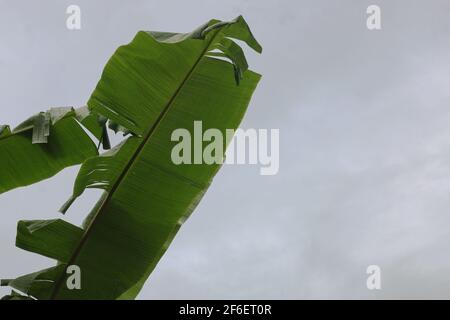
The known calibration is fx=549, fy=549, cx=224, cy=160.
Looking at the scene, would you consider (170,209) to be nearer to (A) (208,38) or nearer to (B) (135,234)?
(B) (135,234)

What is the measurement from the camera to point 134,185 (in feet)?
7.46

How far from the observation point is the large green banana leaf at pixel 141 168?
215 cm

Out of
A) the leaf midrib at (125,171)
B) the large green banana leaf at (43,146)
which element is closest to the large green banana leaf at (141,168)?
the leaf midrib at (125,171)

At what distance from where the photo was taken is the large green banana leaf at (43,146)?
2205mm

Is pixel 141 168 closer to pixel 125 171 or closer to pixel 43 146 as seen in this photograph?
pixel 125 171

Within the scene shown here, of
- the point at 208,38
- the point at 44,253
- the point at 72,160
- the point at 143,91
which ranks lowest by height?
the point at 44,253

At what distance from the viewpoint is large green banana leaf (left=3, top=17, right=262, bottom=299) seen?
2.15m

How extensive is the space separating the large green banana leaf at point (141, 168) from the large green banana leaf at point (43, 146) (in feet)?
0.49

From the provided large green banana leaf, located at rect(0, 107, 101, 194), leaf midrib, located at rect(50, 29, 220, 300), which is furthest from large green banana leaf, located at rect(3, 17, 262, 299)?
large green banana leaf, located at rect(0, 107, 101, 194)

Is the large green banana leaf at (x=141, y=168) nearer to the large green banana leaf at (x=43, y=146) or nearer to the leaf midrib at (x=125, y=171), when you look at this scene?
the leaf midrib at (x=125, y=171)

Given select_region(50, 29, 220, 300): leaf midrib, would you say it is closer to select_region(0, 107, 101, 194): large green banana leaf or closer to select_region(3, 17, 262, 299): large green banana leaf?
select_region(3, 17, 262, 299): large green banana leaf

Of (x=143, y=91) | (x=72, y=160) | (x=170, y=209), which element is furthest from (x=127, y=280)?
(x=143, y=91)

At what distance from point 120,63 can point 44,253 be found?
82cm

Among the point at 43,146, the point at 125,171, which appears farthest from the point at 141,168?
the point at 43,146
